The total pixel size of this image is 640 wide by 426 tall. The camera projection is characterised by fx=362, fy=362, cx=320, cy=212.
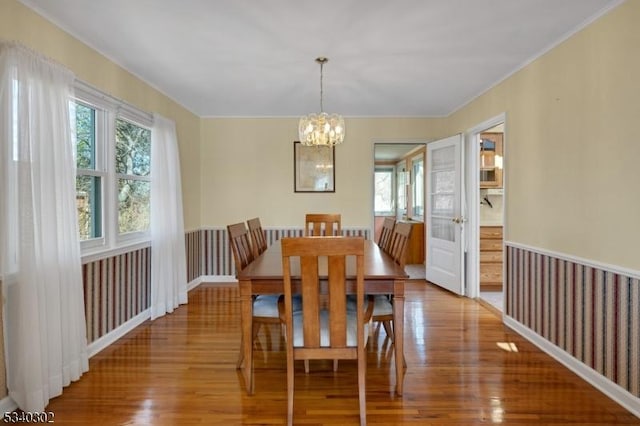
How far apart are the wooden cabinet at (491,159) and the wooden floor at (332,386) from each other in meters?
2.29

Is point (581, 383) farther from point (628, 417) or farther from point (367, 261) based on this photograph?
point (367, 261)

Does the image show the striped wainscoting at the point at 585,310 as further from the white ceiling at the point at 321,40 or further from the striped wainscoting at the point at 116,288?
the striped wainscoting at the point at 116,288

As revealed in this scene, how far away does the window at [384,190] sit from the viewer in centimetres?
923

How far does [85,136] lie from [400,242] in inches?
103

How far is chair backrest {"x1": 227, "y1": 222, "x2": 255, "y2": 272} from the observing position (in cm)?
240

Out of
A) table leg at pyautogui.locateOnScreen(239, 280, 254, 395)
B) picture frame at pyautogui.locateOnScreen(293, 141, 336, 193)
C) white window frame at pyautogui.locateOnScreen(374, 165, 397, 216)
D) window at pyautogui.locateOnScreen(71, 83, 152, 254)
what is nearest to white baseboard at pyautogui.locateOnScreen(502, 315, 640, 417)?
table leg at pyautogui.locateOnScreen(239, 280, 254, 395)

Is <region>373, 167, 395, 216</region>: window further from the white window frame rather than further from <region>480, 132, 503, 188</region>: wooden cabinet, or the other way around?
<region>480, 132, 503, 188</region>: wooden cabinet

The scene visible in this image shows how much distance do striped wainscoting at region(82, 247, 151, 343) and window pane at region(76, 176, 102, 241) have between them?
256 millimetres

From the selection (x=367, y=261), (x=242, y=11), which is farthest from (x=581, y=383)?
(x=242, y=11)

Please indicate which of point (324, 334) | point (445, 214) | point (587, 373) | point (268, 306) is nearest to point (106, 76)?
point (268, 306)

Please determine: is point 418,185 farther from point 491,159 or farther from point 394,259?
point 394,259

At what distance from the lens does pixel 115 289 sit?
3.14m

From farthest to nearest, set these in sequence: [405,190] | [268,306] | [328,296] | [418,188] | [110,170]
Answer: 1. [405,190]
2. [418,188]
3. [110,170]
4. [268,306]
5. [328,296]

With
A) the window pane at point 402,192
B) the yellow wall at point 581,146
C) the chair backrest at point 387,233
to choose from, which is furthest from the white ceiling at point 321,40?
the window pane at point 402,192
